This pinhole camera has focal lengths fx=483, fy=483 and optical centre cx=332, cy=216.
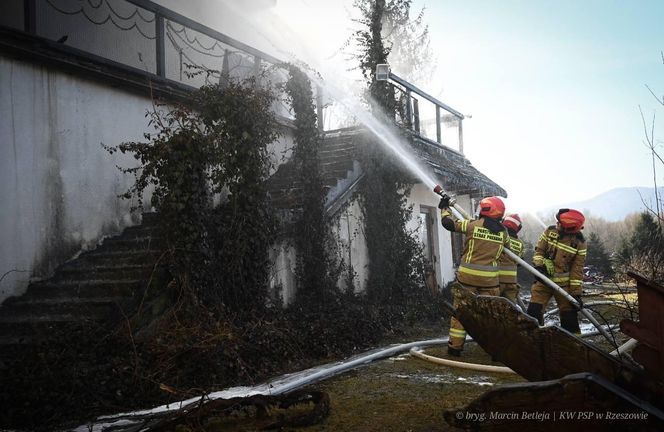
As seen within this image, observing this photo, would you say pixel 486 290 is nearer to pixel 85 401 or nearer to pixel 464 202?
pixel 85 401

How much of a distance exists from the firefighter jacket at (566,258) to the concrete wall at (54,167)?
274 inches

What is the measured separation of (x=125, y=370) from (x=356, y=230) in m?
5.76

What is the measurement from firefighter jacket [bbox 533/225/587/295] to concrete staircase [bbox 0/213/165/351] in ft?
19.1

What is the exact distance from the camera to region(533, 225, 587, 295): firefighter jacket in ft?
24.5

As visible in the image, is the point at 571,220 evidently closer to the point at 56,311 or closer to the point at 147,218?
the point at 147,218

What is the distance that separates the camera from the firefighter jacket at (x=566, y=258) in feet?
24.5

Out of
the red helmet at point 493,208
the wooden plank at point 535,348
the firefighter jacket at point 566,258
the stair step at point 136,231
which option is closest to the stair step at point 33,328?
the stair step at point 136,231

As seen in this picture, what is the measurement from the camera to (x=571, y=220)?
7.43m

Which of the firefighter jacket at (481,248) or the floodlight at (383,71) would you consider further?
the floodlight at (383,71)

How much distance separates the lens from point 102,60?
7484 millimetres

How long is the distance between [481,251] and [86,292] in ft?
17.2

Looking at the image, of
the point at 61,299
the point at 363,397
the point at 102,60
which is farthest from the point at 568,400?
the point at 102,60

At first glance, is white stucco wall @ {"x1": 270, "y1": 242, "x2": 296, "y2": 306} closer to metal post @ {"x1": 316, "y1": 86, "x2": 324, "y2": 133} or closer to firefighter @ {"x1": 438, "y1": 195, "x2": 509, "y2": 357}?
firefighter @ {"x1": 438, "y1": 195, "x2": 509, "y2": 357}

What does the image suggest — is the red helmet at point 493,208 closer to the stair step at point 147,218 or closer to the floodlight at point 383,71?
the floodlight at point 383,71
